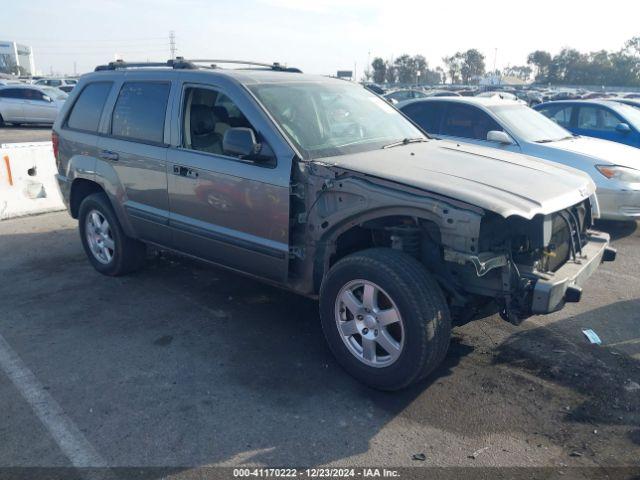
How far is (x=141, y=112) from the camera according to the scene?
5.09 meters

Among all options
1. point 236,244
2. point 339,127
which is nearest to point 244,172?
point 236,244

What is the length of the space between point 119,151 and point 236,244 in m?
1.68

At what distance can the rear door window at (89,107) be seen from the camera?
5.54 metres

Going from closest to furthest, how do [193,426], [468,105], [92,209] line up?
1. [193,426]
2. [92,209]
3. [468,105]

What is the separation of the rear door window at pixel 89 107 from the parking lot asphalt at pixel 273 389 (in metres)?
1.65

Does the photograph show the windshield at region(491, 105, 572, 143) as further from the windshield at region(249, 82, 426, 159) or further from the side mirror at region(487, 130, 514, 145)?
the windshield at region(249, 82, 426, 159)

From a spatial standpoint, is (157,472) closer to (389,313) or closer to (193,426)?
(193,426)

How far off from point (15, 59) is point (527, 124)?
123314 mm

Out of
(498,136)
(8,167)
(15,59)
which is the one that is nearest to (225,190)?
(498,136)

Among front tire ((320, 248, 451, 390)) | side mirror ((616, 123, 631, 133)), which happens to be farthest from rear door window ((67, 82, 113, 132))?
side mirror ((616, 123, 631, 133))

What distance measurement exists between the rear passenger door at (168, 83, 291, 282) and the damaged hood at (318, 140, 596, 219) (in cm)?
49

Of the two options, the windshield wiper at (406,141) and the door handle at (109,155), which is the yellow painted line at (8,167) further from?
the windshield wiper at (406,141)

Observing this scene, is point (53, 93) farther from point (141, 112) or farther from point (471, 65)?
point (471, 65)

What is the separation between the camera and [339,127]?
4.50 meters
